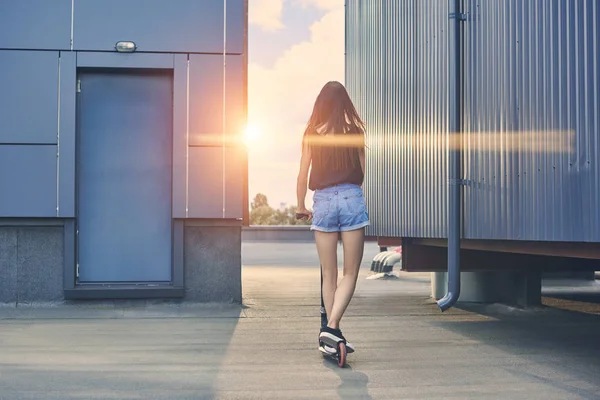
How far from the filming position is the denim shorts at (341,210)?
17.1 feet

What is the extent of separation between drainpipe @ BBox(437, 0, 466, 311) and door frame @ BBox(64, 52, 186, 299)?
3.05 metres

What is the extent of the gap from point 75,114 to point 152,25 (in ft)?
4.03

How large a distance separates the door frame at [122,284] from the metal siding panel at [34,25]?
298 mm

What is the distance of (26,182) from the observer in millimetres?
8148

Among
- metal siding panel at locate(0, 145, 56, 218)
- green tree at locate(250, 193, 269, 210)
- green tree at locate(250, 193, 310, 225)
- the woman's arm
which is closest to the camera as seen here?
the woman's arm

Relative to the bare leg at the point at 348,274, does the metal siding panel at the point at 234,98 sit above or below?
above

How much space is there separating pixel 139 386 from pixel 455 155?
10.4ft

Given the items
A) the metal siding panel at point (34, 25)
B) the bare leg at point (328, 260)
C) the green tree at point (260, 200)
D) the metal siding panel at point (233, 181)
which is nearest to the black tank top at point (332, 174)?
the bare leg at point (328, 260)

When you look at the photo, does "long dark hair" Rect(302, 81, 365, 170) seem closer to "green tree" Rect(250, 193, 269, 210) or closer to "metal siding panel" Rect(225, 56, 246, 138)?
"metal siding panel" Rect(225, 56, 246, 138)

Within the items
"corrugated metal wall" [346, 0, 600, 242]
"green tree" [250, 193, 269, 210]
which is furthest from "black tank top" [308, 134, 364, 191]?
"green tree" [250, 193, 269, 210]

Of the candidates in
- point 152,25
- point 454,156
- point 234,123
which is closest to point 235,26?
point 152,25

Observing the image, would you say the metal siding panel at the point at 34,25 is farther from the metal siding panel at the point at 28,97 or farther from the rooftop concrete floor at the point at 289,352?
the rooftop concrete floor at the point at 289,352

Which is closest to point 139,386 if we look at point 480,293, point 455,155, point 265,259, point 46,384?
point 46,384

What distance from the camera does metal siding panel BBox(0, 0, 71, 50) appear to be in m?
8.20
